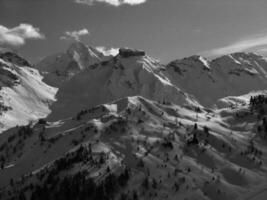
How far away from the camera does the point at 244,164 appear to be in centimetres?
16238

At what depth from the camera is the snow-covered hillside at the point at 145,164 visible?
14025cm

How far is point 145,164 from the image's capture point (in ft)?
509

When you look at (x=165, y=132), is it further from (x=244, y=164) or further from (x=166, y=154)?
(x=244, y=164)

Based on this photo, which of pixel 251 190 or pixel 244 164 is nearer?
pixel 251 190

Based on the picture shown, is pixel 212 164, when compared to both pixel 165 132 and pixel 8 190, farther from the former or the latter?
pixel 8 190

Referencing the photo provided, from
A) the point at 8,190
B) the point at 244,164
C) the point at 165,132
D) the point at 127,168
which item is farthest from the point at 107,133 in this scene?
the point at 244,164

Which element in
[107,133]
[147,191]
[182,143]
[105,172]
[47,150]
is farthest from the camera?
[47,150]

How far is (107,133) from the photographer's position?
611ft

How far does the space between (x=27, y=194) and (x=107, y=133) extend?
1872 inches

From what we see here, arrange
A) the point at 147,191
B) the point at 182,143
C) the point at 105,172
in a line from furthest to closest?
1. the point at 182,143
2. the point at 105,172
3. the point at 147,191

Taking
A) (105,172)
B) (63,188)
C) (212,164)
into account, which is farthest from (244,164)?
(63,188)

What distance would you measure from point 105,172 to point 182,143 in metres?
40.9

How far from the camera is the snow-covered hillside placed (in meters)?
140

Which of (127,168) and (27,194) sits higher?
(127,168)
